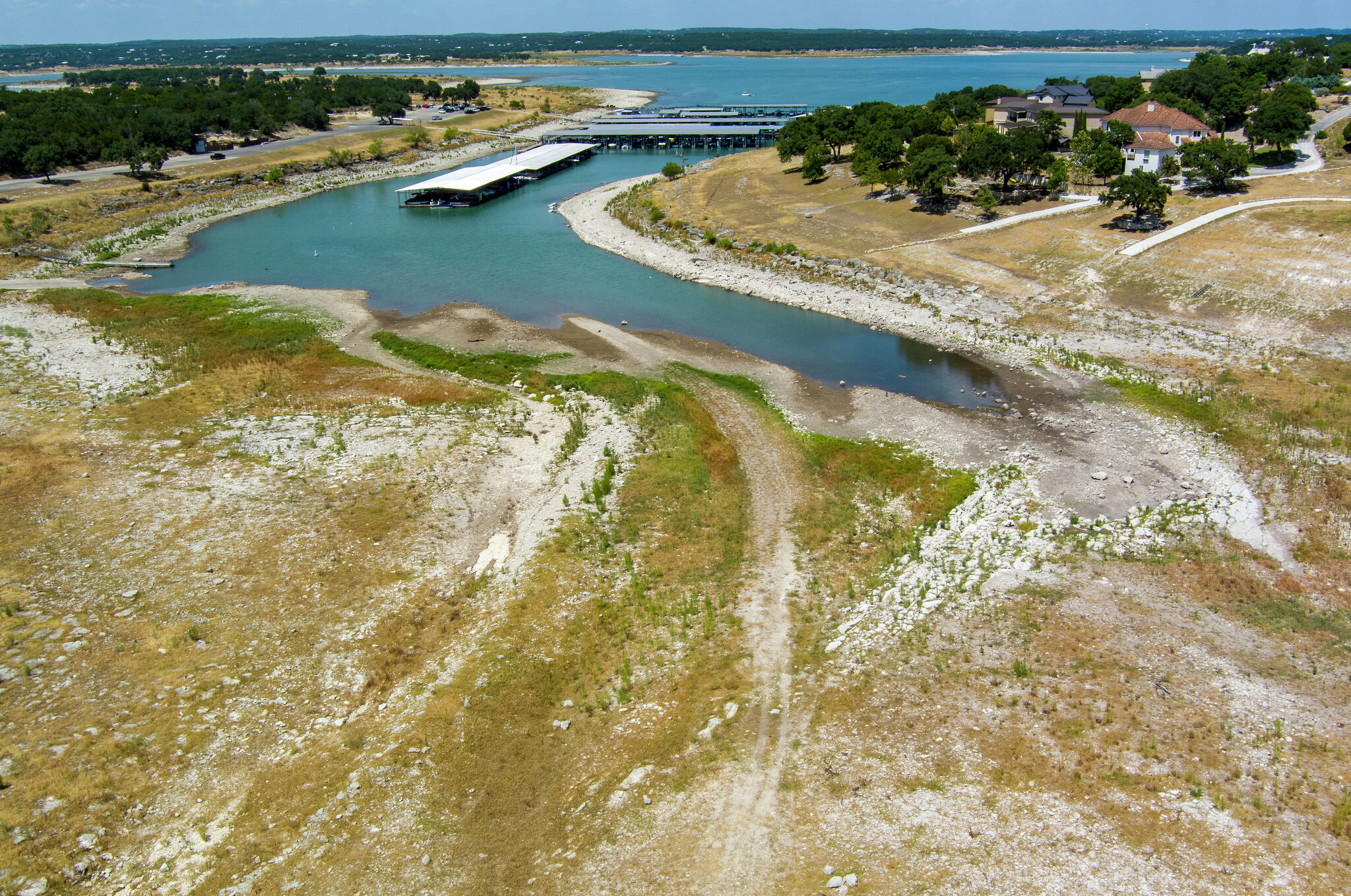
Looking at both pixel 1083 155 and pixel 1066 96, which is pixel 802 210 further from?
pixel 1066 96

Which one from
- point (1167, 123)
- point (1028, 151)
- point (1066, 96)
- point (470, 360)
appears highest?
point (1066, 96)

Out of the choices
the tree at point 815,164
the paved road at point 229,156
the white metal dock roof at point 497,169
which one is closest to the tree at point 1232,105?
the tree at point 815,164

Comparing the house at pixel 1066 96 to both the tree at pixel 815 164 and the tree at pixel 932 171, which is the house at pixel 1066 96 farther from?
the tree at pixel 932 171

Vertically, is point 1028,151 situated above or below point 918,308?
above

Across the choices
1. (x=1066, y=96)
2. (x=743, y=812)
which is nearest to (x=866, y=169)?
(x=1066, y=96)

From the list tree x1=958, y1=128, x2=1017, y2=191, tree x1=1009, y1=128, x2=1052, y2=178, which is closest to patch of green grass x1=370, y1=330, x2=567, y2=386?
tree x1=958, y1=128, x2=1017, y2=191

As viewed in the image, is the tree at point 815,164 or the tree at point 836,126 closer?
the tree at point 815,164

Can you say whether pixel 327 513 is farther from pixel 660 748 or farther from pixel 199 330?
pixel 199 330
